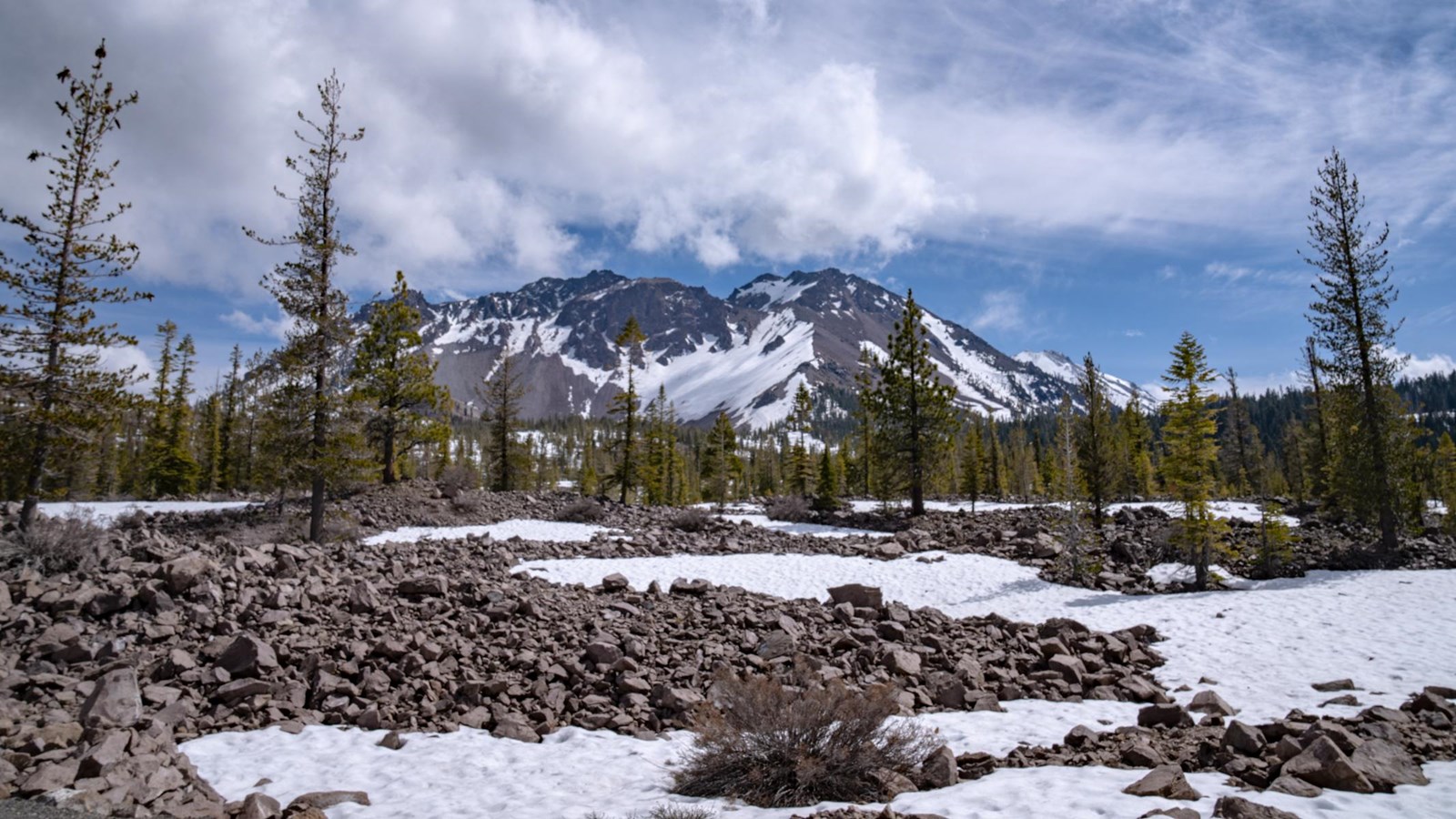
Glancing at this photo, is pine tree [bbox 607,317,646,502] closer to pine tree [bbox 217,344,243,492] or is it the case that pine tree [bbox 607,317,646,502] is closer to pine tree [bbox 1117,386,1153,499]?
pine tree [bbox 217,344,243,492]

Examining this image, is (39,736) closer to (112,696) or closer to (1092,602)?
(112,696)

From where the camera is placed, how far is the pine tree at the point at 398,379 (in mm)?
24953

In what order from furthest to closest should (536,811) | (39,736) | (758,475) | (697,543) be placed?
(758,475) < (697,543) < (39,736) < (536,811)

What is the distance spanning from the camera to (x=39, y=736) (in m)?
6.00

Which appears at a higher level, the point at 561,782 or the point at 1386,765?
the point at 1386,765

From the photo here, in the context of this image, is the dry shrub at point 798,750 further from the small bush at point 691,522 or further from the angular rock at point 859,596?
the small bush at point 691,522

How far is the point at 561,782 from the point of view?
6.18 meters

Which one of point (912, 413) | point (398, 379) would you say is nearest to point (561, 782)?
point (398, 379)

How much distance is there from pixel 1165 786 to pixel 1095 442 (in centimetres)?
2424

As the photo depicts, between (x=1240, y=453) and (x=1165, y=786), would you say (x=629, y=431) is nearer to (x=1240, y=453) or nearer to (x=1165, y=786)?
(x=1165, y=786)

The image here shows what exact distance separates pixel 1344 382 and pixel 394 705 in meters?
26.6

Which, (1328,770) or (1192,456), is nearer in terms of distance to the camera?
(1328,770)

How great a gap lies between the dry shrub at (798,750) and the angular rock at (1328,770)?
2841mm

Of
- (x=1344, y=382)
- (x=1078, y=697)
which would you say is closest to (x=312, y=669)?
(x=1078, y=697)
